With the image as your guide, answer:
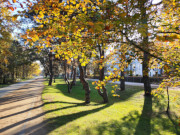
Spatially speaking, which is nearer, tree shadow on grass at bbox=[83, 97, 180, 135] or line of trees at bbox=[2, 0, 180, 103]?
line of trees at bbox=[2, 0, 180, 103]

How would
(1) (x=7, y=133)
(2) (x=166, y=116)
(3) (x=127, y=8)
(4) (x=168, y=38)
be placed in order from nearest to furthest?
1. (4) (x=168, y=38)
2. (3) (x=127, y=8)
3. (1) (x=7, y=133)
4. (2) (x=166, y=116)

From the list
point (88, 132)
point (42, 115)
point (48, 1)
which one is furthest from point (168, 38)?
point (42, 115)

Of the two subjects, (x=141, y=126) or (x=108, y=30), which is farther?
(x=141, y=126)

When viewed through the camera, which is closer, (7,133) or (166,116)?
(7,133)

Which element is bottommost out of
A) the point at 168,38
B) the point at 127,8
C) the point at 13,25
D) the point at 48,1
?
the point at 168,38

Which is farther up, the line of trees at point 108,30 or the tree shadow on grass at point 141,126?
the line of trees at point 108,30

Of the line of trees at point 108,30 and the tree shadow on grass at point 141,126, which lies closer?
the line of trees at point 108,30

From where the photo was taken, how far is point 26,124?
17.5ft

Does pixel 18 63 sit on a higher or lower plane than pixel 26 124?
higher

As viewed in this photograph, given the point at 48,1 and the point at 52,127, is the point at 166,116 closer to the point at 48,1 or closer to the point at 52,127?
the point at 52,127

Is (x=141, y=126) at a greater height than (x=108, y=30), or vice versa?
(x=108, y=30)

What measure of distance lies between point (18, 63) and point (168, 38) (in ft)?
114

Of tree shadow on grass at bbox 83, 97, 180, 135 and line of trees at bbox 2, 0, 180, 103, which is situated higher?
line of trees at bbox 2, 0, 180, 103

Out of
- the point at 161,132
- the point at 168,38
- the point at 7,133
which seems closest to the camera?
the point at 168,38
